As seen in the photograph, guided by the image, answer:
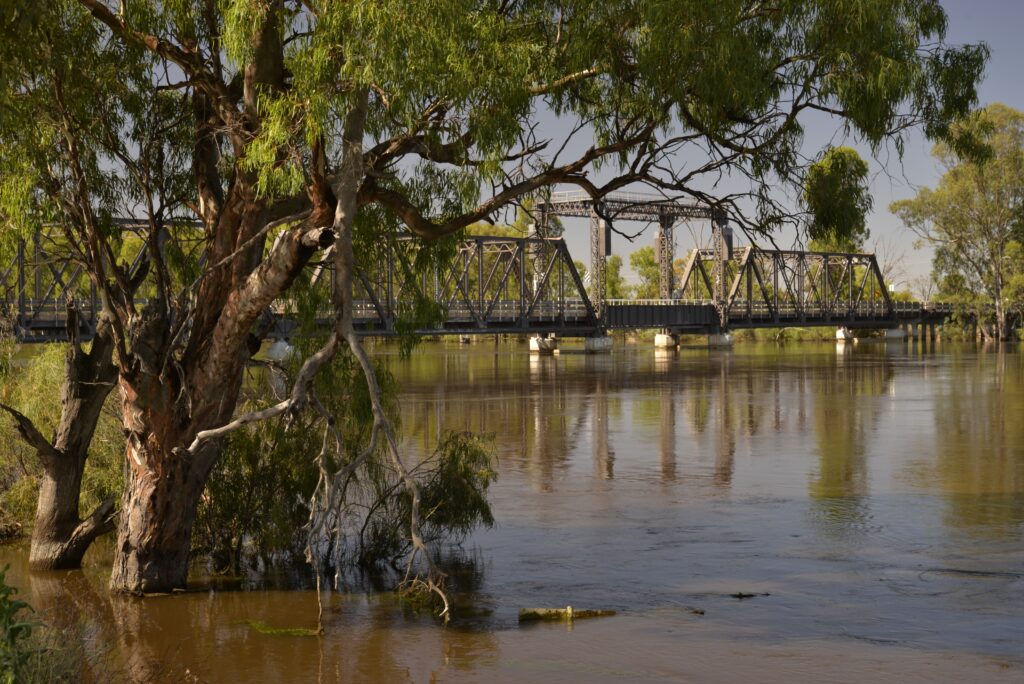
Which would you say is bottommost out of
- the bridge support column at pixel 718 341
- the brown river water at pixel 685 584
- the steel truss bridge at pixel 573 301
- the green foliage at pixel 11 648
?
the brown river water at pixel 685 584

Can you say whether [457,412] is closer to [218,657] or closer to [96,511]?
[96,511]

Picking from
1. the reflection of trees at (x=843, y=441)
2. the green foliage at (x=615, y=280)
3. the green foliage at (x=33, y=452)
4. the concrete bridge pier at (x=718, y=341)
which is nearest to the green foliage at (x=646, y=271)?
the green foliage at (x=615, y=280)

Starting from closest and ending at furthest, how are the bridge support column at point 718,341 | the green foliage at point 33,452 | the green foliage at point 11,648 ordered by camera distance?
the green foliage at point 11,648 → the green foliage at point 33,452 → the bridge support column at point 718,341

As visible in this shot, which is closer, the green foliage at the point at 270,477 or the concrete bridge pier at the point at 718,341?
the green foliage at the point at 270,477

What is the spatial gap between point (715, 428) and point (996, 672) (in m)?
17.9

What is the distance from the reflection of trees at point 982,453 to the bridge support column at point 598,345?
34.0m

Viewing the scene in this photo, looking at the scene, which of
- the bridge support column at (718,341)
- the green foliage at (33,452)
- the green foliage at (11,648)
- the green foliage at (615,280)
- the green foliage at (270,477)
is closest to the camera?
the green foliage at (11,648)

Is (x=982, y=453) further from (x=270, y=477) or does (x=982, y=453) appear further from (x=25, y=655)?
(x=25, y=655)

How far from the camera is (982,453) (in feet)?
71.1

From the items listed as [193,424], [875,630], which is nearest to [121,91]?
[193,424]

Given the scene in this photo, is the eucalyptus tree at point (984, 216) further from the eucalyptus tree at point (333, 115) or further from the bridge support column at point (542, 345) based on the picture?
the eucalyptus tree at point (333, 115)

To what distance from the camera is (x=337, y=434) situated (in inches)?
391

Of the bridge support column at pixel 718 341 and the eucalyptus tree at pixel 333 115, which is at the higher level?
the eucalyptus tree at pixel 333 115

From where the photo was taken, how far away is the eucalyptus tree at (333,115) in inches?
391
